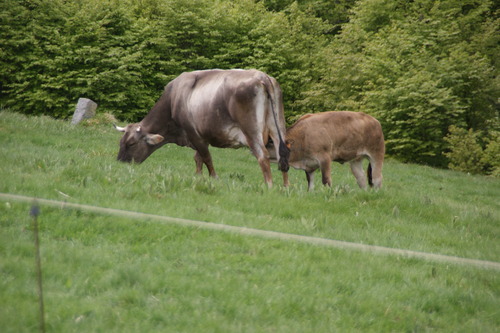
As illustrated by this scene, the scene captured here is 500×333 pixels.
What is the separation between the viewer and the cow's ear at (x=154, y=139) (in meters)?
12.5

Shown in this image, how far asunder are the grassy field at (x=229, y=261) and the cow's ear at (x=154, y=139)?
333cm

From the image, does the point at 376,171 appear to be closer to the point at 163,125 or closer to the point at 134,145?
the point at 163,125

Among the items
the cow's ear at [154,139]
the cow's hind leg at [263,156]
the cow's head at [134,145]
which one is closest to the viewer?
the cow's hind leg at [263,156]

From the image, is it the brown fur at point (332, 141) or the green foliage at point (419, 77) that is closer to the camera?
the brown fur at point (332, 141)

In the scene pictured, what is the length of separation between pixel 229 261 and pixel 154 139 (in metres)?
7.42

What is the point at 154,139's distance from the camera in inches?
497

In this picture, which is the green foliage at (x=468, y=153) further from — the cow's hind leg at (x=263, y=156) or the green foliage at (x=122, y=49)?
the cow's hind leg at (x=263, y=156)

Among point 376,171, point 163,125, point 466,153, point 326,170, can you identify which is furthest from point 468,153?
point 163,125

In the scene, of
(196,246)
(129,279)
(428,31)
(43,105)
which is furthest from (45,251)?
(428,31)

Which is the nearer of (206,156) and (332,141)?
(332,141)

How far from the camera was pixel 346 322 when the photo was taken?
466 centimetres

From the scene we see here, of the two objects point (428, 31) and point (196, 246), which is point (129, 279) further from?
point (428, 31)

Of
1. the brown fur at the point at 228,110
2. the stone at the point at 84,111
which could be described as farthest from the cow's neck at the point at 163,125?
the stone at the point at 84,111

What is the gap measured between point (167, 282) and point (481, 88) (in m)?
29.7
